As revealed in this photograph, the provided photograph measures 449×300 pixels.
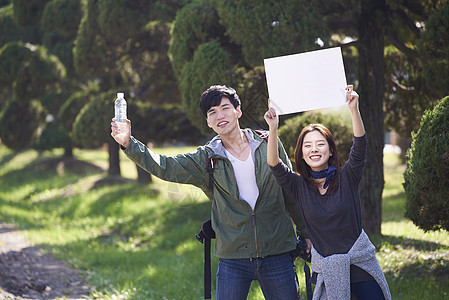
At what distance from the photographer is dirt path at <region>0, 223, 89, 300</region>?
6.25 meters

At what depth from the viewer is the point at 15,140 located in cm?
1731

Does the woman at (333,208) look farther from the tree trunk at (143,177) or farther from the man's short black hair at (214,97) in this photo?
the tree trunk at (143,177)

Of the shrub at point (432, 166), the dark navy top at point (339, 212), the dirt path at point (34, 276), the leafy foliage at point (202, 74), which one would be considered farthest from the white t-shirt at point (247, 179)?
the leafy foliage at point (202, 74)

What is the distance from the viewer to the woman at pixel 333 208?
290 centimetres

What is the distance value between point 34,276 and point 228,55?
151 inches

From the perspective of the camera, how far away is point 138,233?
33.8ft

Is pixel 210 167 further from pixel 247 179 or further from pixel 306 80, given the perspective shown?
pixel 306 80

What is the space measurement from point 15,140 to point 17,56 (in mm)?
4234

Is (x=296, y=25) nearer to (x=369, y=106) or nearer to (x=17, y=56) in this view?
(x=369, y=106)

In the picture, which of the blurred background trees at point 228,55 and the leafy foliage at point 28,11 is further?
the leafy foliage at point 28,11

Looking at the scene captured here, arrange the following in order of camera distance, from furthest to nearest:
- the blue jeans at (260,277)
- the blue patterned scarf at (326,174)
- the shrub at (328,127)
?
the shrub at (328,127)
the blue jeans at (260,277)
the blue patterned scarf at (326,174)

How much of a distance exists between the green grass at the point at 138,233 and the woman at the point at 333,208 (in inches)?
85.8

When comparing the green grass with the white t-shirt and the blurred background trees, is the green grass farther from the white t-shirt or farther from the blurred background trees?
the white t-shirt

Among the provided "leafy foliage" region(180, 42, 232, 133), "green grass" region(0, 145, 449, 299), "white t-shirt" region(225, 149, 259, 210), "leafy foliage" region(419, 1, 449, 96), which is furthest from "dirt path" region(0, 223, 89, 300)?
"leafy foliage" region(419, 1, 449, 96)
